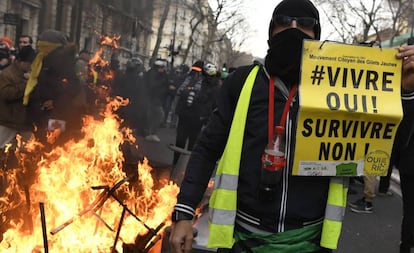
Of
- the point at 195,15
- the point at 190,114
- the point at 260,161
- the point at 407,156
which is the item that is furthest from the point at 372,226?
the point at 195,15

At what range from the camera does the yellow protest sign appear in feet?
6.84

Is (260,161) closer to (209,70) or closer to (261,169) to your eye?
(261,169)

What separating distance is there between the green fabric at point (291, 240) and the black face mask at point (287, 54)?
0.65 metres

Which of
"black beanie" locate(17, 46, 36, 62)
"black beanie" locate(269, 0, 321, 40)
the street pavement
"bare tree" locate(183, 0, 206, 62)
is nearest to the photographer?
"black beanie" locate(269, 0, 321, 40)

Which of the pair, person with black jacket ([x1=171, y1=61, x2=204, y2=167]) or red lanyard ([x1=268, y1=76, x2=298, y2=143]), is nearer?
red lanyard ([x1=268, y1=76, x2=298, y2=143])

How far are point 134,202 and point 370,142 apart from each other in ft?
8.18

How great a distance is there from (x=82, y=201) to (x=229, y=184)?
2.12 metres

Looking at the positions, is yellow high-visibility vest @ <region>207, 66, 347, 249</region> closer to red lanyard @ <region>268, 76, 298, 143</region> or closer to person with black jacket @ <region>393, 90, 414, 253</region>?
red lanyard @ <region>268, 76, 298, 143</region>

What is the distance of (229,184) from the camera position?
82.7 inches

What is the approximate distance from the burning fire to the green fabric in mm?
1661

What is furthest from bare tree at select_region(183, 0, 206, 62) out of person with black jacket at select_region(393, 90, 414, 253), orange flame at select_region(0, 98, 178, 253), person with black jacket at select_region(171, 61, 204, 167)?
person with black jacket at select_region(393, 90, 414, 253)

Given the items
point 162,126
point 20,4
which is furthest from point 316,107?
point 20,4

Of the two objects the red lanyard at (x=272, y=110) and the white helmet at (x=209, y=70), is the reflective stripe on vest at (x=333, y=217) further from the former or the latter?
the white helmet at (x=209, y=70)

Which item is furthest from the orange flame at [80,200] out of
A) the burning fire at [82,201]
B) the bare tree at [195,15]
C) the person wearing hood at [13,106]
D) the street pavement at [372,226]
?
the bare tree at [195,15]
